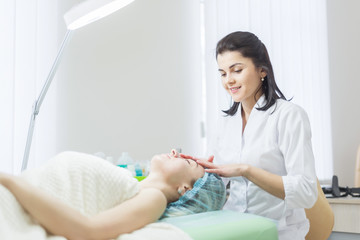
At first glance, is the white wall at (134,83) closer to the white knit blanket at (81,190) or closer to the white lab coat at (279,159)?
the white lab coat at (279,159)

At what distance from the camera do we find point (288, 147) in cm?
132

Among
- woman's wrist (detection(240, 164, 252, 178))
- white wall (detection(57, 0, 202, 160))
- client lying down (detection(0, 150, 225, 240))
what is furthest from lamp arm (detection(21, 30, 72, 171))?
woman's wrist (detection(240, 164, 252, 178))

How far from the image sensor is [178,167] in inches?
51.8

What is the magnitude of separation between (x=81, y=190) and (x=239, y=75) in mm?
752

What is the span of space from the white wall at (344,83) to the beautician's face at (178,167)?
1.81 m

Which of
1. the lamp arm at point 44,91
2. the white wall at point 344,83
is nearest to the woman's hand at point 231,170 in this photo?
the lamp arm at point 44,91

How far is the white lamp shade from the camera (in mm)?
1394

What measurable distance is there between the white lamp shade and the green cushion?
31.8 inches

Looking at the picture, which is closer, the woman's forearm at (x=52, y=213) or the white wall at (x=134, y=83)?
the woman's forearm at (x=52, y=213)

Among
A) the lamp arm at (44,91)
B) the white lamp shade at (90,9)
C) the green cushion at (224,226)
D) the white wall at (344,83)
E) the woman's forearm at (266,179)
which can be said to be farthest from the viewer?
the white wall at (344,83)

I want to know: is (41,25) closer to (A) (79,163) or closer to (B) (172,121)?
(B) (172,121)

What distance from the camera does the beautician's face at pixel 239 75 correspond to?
1445 mm

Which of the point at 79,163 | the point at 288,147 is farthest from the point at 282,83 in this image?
the point at 79,163

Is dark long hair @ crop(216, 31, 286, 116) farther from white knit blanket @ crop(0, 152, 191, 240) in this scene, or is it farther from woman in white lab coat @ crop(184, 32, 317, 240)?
white knit blanket @ crop(0, 152, 191, 240)
